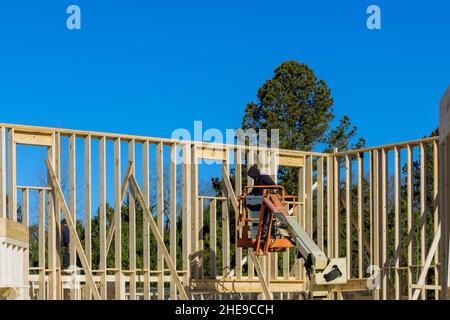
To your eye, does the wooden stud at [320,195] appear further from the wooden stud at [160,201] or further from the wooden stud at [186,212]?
the wooden stud at [160,201]

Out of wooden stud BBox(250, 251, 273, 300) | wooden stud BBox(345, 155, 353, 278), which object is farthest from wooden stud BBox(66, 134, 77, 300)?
wooden stud BBox(345, 155, 353, 278)

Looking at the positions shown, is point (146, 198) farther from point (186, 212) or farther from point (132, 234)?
point (186, 212)

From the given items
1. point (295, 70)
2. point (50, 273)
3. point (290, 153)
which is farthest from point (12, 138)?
point (295, 70)

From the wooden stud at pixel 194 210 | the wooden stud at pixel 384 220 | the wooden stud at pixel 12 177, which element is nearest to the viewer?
the wooden stud at pixel 12 177

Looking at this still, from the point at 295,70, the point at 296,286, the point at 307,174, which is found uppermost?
the point at 295,70

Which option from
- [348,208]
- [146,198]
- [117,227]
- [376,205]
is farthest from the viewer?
[348,208]

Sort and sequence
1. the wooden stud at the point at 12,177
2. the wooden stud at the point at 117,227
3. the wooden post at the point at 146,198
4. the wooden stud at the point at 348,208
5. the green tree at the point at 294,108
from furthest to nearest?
the green tree at the point at 294,108 → the wooden stud at the point at 348,208 → the wooden post at the point at 146,198 → the wooden stud at the point at 117,227 → the wooden stud at the point at 12,177

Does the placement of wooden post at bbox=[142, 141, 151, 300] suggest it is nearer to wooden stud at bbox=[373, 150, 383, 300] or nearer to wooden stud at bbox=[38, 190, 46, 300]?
wooden stud at bbox=[38, 190, 46, 300]

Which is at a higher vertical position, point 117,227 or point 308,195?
point 308,195

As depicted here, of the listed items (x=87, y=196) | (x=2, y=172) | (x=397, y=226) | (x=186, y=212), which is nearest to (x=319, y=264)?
(x=397, y=226)

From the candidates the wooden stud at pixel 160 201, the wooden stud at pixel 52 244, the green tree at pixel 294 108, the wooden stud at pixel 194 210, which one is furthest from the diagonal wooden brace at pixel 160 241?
the green tree at pixel 294 108

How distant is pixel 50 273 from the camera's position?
14.5m
